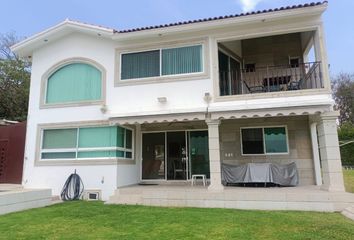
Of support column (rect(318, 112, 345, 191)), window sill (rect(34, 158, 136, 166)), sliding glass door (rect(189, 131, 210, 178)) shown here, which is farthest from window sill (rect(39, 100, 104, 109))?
support column (rect(318, 112, 345, 191))

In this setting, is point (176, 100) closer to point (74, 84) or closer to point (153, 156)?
point (153, 156)

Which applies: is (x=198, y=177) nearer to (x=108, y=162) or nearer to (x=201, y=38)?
(x=108, y=162)

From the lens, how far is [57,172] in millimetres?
19141

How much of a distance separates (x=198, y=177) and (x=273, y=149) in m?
5.46

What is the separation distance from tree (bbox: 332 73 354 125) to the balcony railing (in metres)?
48.0

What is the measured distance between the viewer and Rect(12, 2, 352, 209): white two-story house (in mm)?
16562

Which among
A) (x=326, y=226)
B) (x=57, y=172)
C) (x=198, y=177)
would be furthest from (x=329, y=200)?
(x=57, y=172)

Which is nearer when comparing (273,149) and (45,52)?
(273,149)

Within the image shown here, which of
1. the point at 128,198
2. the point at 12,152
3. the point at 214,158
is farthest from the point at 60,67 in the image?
the point at 214,158

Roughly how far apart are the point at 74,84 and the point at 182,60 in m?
7.89

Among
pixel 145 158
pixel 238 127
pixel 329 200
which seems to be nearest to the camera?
pixel 329 200

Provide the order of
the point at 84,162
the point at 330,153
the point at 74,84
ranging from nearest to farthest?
the point at 330,153 < the point at 84,162 < the point at 74,84

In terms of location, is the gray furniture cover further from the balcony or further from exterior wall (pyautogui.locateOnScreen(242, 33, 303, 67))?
exterior wall (pyautogui.locateOnScreen(242, 33, 303, 67))

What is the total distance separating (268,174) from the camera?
17297 mm
